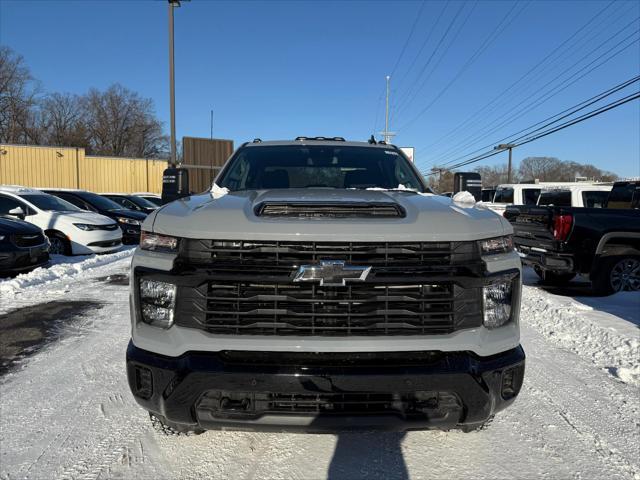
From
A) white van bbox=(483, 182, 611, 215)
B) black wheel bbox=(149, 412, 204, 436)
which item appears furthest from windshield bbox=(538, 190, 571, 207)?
black wheel bbox=(149, 412, 204, 436)

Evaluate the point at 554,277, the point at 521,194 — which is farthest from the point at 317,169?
the point at 521,194

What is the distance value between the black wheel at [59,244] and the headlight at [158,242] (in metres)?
9.53

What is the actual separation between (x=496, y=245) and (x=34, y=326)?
5050 mm

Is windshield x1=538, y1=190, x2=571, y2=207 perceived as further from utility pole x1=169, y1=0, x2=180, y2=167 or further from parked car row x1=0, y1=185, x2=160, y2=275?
utility pole x1=169, y1=0, x2=180, y2=167

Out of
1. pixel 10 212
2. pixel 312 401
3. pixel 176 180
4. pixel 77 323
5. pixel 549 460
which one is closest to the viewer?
pixel 312 401

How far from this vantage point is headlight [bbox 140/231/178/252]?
2.30 metres

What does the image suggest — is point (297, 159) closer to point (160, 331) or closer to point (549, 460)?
point (160, 331)

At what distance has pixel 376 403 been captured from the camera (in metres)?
2.17

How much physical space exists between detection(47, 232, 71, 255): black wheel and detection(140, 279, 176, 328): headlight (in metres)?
9.62

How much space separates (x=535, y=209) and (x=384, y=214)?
609 centimetres

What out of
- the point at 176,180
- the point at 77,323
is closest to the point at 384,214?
the point at 176,180

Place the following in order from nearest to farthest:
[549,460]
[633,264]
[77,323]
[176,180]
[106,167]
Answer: [549,460]
[176,180]
[77,323]
[633,264]
[106,167]

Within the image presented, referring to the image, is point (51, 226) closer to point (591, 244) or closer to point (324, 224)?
point (324, 224)

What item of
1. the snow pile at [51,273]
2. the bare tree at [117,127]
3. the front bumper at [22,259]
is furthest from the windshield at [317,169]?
the bare tree at [117,127]
